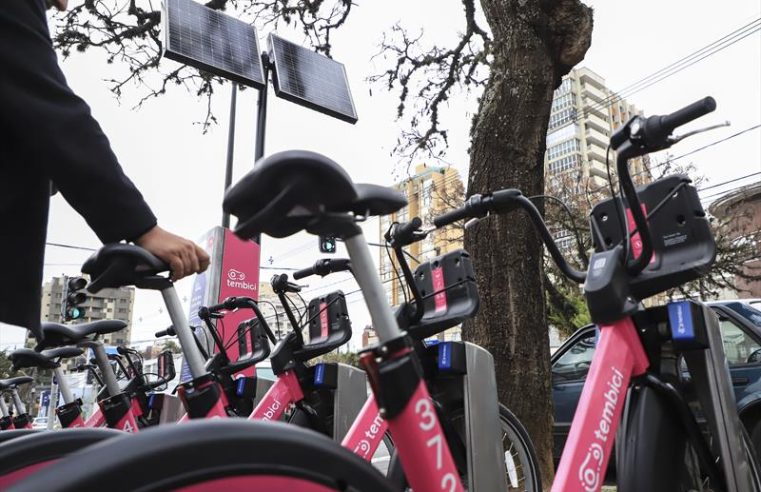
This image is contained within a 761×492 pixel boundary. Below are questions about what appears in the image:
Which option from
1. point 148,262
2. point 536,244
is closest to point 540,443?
point 536,244

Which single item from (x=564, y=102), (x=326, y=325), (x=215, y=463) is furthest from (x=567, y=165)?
(x=215, y=463)

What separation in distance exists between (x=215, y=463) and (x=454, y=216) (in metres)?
1.28

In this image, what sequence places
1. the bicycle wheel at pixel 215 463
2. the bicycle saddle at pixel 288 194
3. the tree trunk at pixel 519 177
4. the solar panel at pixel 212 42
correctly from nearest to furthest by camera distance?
the bicycle wheel at pixel 215 463, the bicycle saddle at pixel 288 194, the tree trunk at pixel 519 177, the solar panel at pixel 212 42

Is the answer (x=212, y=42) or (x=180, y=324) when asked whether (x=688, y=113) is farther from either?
(x=212, y=42)

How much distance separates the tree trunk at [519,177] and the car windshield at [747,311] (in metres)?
1.94

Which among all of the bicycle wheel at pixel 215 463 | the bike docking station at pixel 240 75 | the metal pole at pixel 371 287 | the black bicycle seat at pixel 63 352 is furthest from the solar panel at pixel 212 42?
the bicycle wheel at pixel 215 463

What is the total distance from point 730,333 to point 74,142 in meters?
4.92

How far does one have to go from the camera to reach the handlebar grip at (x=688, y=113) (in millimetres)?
1487

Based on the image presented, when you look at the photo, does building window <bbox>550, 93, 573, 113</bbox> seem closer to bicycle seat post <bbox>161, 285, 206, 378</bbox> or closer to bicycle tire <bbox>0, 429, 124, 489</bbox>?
bicycle seat post <bbox>161, 285, 206, 378</bbox>

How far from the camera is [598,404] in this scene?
171cm

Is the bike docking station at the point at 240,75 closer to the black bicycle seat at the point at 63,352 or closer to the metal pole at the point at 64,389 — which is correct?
the metal pole at the point at 64,389

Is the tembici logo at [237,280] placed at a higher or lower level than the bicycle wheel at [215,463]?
higher

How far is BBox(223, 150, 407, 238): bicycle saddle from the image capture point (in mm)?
947

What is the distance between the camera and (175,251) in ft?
4.49
